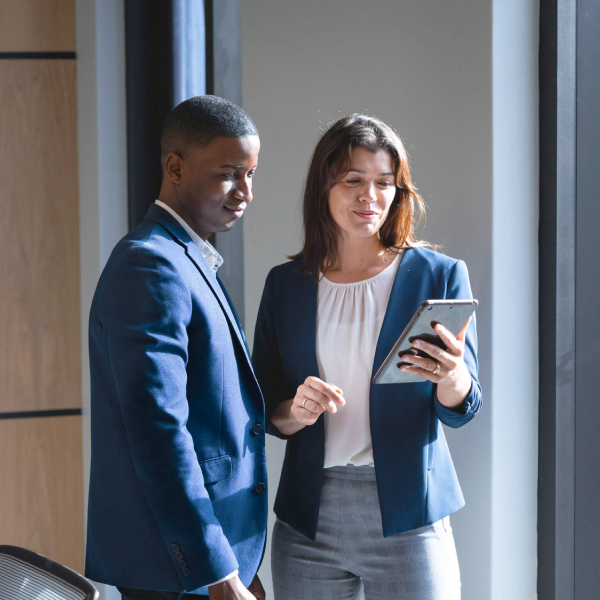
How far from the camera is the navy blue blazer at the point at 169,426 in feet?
3.98

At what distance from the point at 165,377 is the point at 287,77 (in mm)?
1689

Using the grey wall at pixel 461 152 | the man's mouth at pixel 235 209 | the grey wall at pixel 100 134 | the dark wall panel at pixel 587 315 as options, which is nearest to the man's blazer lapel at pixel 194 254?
the man's mouth at pixel 235 209

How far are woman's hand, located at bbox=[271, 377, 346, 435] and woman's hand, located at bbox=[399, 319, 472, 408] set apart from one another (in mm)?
179

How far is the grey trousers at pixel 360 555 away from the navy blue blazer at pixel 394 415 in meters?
0.04

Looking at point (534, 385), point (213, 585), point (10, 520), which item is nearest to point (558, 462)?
point (534, 385)

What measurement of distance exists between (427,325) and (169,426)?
59 centimetres

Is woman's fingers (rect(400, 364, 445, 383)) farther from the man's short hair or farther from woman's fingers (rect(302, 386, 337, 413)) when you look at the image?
the man's short hair

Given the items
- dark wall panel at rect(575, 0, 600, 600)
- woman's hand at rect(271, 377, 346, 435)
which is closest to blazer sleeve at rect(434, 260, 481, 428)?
woman's hand at rect(271, 377, 346, 435)

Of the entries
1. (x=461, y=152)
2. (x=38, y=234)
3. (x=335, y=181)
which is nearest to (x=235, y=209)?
(x=335, y=181)

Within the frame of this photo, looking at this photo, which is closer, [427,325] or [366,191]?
[427,325]

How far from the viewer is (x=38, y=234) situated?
249cm

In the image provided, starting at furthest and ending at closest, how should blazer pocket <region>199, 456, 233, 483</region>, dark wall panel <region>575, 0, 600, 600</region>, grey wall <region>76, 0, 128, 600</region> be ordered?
grey wall <region>76, 0, 128, 600</region> → dark wall panel <region>575, 0, 600, 600</region> → blazer pocket <region>199, 456, 233, 483</region>

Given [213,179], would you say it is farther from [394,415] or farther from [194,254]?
[394,415]

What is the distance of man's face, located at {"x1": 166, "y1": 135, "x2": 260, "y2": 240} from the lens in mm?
1433
